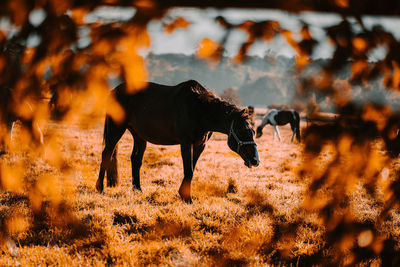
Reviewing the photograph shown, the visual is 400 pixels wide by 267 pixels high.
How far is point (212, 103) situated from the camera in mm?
4770

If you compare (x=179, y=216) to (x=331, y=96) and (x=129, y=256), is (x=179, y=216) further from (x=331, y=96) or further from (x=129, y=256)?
(x=331, y=96)

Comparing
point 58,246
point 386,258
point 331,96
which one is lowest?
point 58,246

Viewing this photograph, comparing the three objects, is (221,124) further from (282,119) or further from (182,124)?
(282,119)

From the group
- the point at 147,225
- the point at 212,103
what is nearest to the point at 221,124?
the point at 212,103

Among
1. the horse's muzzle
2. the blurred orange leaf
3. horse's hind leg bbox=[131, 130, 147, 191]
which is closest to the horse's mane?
the horse's muzzle

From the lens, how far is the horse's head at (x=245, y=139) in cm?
445

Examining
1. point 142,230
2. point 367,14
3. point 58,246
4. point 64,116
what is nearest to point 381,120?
point 367,14

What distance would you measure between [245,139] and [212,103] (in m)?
0.91

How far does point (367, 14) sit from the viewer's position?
1555 millimetres

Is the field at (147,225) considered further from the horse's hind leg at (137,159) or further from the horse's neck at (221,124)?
the horse's neck at (221,124)

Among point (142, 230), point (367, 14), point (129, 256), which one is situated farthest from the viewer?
point (142, 230)

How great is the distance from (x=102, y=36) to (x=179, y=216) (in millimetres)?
2666

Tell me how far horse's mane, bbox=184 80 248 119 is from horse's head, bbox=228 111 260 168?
0.13m

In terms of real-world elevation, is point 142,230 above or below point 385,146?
below
